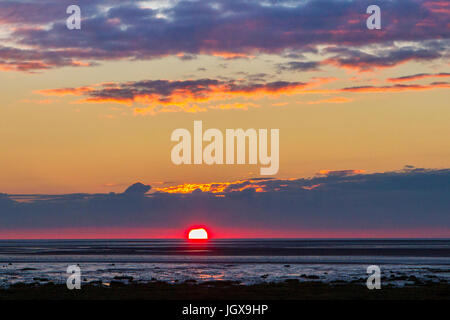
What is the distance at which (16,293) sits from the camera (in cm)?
4981
